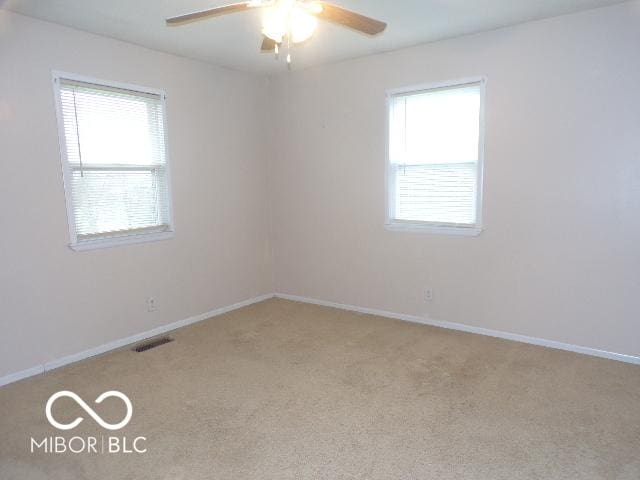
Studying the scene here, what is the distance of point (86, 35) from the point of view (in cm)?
323

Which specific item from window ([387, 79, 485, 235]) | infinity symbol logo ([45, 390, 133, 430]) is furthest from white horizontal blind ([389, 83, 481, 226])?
infinity symbol logo ([45, 390, 133, 430])

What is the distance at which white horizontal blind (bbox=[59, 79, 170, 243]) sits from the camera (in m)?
3.25

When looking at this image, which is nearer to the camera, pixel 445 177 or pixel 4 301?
pixel 4 301

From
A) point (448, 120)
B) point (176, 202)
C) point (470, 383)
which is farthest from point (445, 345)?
point (176, 202)

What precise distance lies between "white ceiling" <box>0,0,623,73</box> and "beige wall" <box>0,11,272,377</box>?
0.71ft

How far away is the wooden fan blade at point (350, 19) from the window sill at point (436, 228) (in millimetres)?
2064

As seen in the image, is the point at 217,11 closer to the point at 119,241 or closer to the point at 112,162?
the point at 112,162

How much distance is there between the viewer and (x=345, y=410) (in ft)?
8.45

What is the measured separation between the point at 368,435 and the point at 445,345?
1.42m

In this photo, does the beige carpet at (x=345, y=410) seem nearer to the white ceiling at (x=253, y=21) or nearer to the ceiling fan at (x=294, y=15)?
the ceiling fan at (x=294, y=15)

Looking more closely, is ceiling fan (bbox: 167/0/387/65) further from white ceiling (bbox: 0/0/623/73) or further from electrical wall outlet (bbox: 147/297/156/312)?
electrical wall outlet (bbox: 147/297/156/312)

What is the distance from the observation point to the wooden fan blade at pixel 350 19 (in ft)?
6.53

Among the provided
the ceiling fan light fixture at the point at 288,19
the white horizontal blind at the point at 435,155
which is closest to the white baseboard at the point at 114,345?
the white horizontal blind at the point at 435,155

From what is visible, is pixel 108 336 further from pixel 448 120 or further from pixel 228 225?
pixel 448 120
